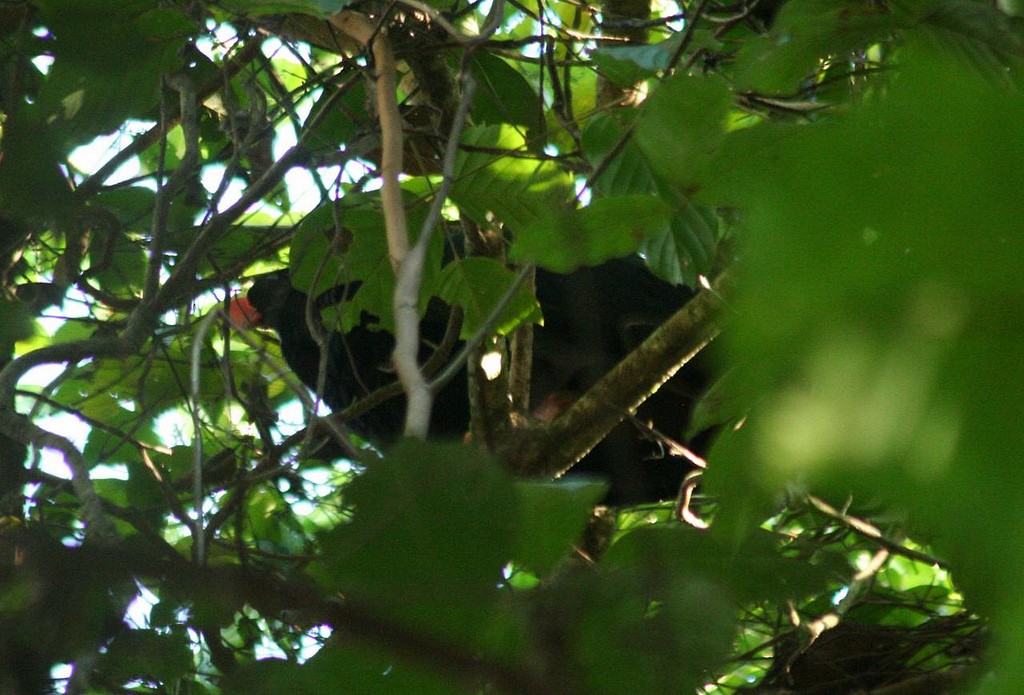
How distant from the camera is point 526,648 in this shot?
16.1 inches

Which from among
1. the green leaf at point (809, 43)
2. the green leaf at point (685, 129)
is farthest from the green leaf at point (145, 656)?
the green leaf at point (809, 43)

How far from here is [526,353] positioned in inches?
61.6

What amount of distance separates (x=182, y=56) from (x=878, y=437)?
1.24 meters

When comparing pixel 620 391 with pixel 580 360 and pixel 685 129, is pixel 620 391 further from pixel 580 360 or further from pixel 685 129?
pixel 685 129

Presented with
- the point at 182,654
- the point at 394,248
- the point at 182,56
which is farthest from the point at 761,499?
the point at 182,56

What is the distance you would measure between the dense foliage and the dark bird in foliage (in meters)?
0.11

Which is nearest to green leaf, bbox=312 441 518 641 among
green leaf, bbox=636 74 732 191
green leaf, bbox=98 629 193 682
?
green leaf, bbox=636 74 732 191

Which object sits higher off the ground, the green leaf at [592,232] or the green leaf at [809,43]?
the green leaf at [809,43]

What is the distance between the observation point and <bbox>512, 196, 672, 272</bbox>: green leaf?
73 cm

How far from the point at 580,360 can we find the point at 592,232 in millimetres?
1115

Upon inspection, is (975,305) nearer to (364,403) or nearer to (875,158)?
(875,158)

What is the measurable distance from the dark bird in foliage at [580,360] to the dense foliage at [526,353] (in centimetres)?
11

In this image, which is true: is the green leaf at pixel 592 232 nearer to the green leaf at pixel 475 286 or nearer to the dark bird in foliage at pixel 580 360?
the green leaf at pixel 475 286

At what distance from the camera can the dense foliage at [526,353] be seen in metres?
0.20
